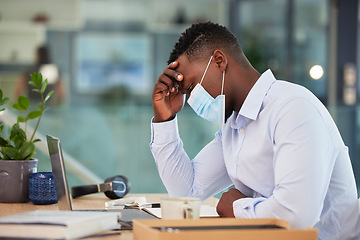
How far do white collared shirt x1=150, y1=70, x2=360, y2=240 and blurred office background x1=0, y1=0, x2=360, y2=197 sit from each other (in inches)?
91.6

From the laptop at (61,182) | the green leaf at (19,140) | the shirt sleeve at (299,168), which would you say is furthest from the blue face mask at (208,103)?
the green leaf at (19,140)

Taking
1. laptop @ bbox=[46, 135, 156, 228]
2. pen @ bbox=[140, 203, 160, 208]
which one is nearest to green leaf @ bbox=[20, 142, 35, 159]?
laptop @ bbox=[46, 135, 156, 228]

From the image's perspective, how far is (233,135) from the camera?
1888mm

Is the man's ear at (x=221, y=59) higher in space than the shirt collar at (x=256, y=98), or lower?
higher

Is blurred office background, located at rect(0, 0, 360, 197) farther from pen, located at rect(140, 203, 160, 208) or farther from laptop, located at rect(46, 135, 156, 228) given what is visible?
laptop, located at rect(46, 135, 156, 228)

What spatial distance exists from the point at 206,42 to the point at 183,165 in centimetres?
47

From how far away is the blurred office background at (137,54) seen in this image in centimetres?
453

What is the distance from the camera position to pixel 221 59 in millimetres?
1840

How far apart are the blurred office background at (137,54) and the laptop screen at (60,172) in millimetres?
2696

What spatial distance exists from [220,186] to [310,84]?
3.58m

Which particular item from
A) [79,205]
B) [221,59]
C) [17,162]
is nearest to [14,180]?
[17,162]

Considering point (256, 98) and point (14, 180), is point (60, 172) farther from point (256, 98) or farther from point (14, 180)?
point (256, 98)

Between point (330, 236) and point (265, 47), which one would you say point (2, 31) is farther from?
point (330, 236)

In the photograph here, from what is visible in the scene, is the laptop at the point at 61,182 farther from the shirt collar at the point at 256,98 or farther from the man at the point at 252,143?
the shirt collar at the point at 256,98
